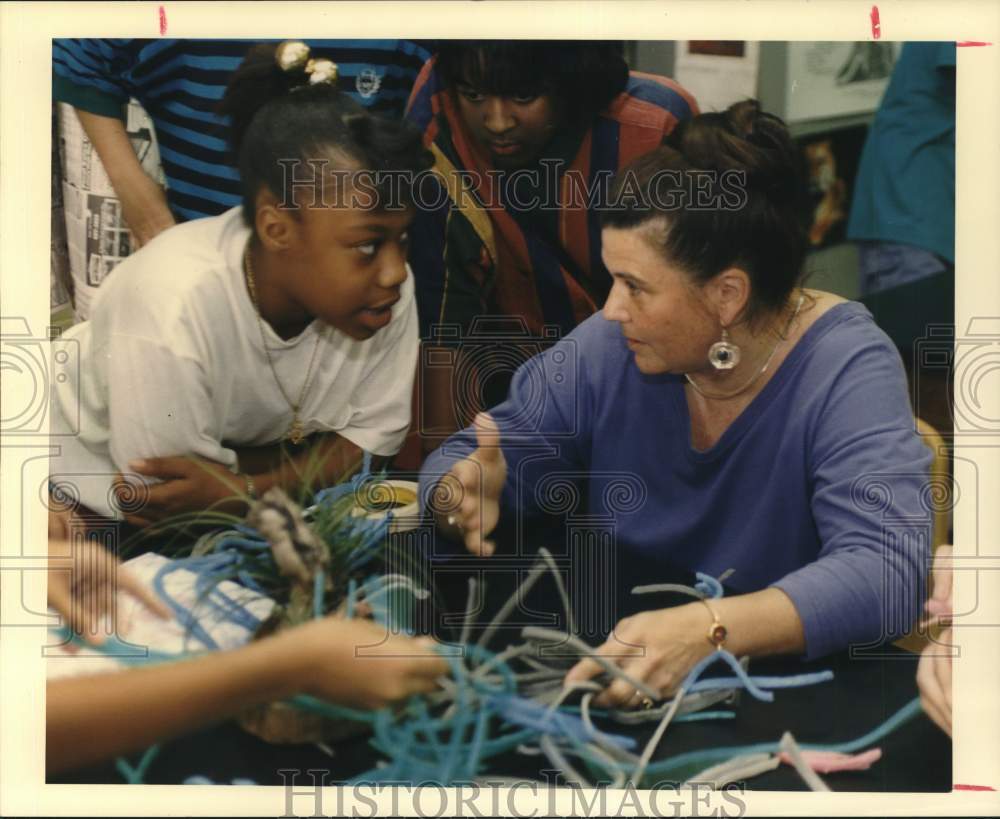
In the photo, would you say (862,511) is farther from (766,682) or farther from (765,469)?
(766,682)

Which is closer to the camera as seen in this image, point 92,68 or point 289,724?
point 289,724

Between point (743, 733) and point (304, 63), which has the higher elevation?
point (304, 63)

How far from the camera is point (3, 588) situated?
170 cm

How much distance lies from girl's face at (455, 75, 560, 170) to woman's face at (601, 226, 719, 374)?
Result: 171mm

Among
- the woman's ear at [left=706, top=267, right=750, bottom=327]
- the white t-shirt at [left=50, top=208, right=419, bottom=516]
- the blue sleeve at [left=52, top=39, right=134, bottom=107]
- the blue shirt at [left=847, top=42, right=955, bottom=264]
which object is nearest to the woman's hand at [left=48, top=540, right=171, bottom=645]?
the white t-shirt at [left=50, top=208, right=419, bottom=516]

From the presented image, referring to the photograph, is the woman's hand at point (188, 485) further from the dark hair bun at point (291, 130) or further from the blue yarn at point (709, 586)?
the blue yarn at point (709, 586)

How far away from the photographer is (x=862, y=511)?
1.64 meters

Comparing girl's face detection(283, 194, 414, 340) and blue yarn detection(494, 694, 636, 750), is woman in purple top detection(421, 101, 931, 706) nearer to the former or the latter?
blue yarn detection(494, 694, 636, 750)

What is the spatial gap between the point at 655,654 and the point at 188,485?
67cm

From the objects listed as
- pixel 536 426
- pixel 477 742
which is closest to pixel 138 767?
pixel 477 742

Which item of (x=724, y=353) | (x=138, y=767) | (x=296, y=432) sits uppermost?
(x=724, y=353)

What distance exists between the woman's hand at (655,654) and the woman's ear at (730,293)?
40 centimetres

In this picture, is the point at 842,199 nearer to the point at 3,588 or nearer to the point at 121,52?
the point at 121,52

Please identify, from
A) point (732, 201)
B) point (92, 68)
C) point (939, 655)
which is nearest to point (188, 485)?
point (92, 68)
